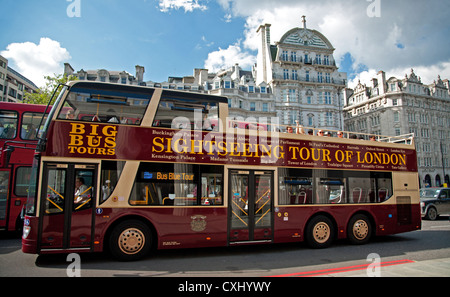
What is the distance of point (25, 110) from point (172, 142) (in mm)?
7128

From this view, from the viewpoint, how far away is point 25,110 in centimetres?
1106

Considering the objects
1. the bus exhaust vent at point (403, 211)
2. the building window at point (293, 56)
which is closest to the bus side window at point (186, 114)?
the bus exhaust vent at point (403, 211)

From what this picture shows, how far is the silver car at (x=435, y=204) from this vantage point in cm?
1753

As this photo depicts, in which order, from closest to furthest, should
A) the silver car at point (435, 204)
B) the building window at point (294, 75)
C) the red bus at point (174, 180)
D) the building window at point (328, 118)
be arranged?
the red bus at point (174, 180)
the silver car at point (435, 204)
the building window at point (328, 118)
the building window at point (294, 75)

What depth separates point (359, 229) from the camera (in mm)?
9867

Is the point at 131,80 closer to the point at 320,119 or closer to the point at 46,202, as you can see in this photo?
the point at 320,119

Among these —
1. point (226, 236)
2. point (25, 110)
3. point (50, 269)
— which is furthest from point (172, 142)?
point (25, 110)

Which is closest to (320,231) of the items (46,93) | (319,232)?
(319,232)

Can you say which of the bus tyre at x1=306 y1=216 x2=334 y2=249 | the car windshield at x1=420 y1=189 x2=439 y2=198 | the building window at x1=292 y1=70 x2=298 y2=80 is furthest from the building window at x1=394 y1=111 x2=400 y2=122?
the bus tyre at x1=306 y1=216 x2=334 y2=249

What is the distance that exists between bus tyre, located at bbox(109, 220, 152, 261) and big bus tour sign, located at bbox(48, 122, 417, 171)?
1.73 m

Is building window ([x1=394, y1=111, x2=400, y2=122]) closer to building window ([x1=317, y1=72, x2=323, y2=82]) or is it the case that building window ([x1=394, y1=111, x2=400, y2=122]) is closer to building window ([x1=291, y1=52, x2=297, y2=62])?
building window ([x1=317, y1=72, x2=323, y2=82])

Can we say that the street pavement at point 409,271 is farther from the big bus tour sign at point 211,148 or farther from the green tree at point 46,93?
the green tree at point 46,93

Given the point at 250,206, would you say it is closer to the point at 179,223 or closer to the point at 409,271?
the point at 179,223

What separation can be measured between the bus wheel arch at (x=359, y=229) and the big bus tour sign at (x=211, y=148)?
1.70 metres
